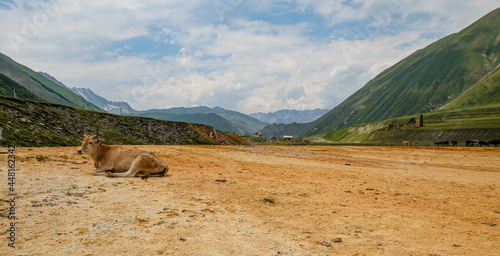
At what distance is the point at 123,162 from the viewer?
13047 mm

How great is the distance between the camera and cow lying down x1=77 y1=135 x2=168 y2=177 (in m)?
12.7

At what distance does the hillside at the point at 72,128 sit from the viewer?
22297 mm

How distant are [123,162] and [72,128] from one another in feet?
72.4

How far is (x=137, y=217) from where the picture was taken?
7098mm

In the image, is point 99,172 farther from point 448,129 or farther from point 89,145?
point 448,129

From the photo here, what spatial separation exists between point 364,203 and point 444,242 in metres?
3.85

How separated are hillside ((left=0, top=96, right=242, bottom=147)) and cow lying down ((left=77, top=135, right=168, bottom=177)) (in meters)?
10.8

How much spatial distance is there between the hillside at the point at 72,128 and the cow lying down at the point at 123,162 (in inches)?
425

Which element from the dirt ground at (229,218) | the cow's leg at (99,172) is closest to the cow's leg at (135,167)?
the cow's leg at (99,172)

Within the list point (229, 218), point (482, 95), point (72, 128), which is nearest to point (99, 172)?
point (229, 218)

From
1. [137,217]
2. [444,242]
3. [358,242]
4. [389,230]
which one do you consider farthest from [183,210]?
[444,242]

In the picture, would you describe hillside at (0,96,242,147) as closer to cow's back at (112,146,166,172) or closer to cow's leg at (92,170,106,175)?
cow's leg at (92,170,106,175)

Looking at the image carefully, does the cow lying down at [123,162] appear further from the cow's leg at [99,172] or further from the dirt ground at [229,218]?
the dirt ground at [229,218]

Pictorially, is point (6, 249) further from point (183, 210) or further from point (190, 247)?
point (183, 210)
